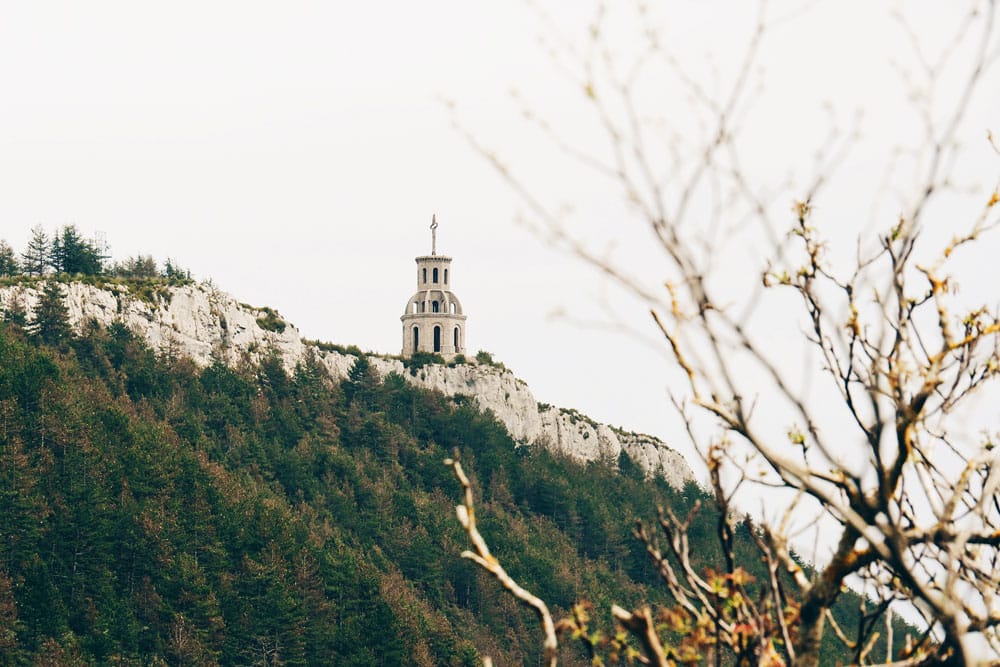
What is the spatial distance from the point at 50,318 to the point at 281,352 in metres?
21.3

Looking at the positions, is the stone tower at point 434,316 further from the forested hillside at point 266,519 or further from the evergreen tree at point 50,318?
the evergreen tree at point 50,318

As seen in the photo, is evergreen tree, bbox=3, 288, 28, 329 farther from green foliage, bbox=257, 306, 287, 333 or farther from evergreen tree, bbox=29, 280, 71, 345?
green foliage, bbox=257, 306, 287, 333

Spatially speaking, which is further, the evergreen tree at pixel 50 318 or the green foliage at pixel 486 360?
the green foliage at pixel 486 360

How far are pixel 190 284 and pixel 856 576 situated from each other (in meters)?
93.6

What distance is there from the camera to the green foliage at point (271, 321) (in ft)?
336

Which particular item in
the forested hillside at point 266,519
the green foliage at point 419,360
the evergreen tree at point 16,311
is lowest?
the forested hillside at point 266,519

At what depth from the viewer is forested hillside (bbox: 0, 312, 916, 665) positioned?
6262 cm

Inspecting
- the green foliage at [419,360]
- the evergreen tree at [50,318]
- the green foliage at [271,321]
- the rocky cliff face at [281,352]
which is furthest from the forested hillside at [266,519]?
the green foliage at [271,321]

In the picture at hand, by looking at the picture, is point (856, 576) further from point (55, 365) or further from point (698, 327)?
point (55, 365)

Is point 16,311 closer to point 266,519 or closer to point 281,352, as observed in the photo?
point 266,519

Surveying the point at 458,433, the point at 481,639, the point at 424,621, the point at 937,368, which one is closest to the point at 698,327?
the point at 937,368

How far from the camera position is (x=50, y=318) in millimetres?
85688

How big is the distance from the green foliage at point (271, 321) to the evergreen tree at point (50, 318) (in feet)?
59.8

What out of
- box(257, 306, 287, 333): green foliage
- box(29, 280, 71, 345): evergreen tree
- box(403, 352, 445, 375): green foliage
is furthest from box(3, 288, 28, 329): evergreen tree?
box(403, 352, 445, 375): green foliage
